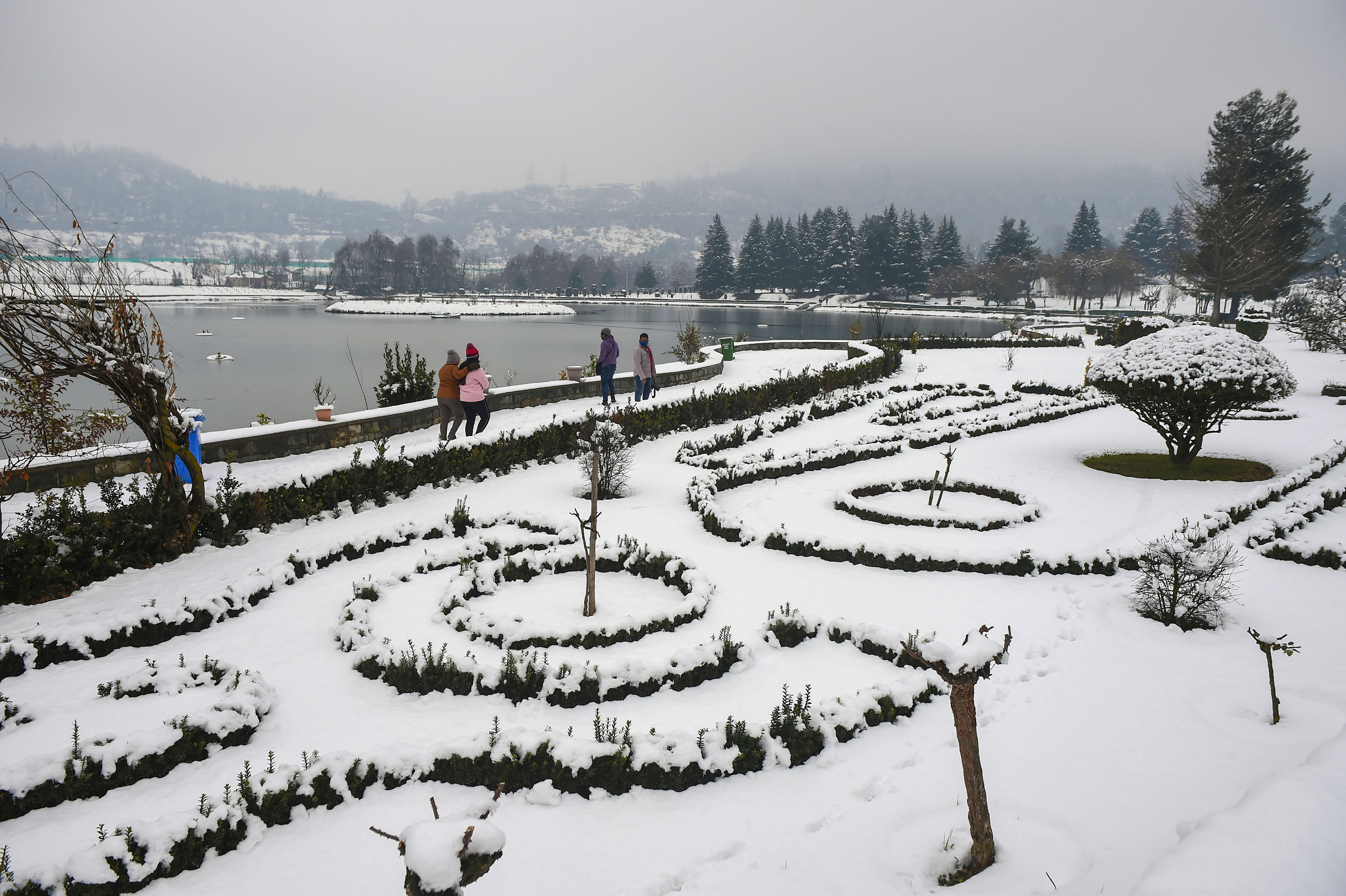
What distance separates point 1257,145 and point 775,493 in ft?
143

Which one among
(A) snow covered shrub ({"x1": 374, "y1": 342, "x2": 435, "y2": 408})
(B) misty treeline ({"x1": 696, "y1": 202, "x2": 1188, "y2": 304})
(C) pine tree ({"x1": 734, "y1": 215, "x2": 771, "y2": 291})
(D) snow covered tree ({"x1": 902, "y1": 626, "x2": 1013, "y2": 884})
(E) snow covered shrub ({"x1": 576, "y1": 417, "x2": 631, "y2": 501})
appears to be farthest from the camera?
(C) pine tree ({"x1": 734, "y1": 215, "x2": 771, "y2": 291})

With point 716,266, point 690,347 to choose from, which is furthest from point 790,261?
point 690,347

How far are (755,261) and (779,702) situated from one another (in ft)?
290

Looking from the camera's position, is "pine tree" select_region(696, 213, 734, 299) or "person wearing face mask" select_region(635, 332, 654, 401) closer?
"person wearing face mask" select_region(635, 332, 654, 401)

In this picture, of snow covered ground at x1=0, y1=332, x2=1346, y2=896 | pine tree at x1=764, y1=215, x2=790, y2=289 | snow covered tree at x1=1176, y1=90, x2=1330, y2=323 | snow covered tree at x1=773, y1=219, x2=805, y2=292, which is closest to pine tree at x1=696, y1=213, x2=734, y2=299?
pine tree at x1=764, y1=215, x2=790, y2=289

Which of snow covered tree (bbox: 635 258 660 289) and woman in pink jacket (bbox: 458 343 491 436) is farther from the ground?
snow covered tree (bbox: 635 258 660 289)

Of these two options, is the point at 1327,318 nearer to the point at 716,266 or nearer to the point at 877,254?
the point at 877,254

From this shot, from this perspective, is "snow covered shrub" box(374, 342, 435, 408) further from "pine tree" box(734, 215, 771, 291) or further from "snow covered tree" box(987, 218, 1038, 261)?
"pine tree" box(734, 215, 771, 291)

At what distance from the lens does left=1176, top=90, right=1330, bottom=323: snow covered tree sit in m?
33.4

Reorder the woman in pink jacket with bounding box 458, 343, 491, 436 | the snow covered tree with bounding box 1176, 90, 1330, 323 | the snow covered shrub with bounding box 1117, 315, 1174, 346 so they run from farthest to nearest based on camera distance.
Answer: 1. the snow covered tree with bounding box 1176, 90, 1330, 323
2. the snow covered shrub with bounding box 1117, 315, 1174, 346
3. the woman in pink jacket with bounding box 458, 343, 491, 436

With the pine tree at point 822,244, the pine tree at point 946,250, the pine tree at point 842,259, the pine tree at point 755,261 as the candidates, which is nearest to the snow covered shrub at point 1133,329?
the pine tree at point 842,259

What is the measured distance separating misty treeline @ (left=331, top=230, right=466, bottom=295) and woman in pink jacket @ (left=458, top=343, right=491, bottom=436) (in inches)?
4240

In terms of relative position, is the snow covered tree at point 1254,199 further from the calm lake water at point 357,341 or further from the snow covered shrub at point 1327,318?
the calm lake water at point 357,341

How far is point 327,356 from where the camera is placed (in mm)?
32969
